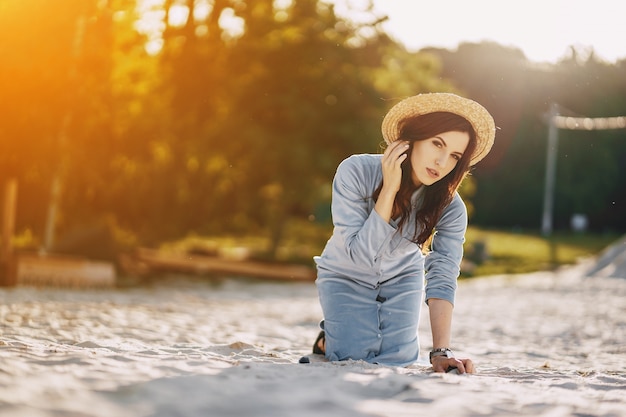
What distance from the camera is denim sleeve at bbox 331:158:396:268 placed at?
3311 mm

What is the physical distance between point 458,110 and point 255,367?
1.41 metres

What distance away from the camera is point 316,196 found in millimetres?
13094

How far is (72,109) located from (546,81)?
16375 millimetres

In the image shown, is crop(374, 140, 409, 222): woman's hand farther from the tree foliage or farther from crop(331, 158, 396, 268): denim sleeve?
the tree foliage

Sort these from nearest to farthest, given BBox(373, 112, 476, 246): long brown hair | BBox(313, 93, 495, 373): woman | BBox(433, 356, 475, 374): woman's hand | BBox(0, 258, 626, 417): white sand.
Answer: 1. BBox(0, 258, 626, 417): white sand
2. BBox(433, 356, 475, 374): woman's hand
3. BBox(313, 93, 495, 373): woman
4. BBox(373, 112, 476, 246): long brown hair

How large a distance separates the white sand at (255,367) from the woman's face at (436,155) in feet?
2.71

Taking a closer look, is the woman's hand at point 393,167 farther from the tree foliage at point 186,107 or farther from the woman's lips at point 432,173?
the tree foliage at point 186,107

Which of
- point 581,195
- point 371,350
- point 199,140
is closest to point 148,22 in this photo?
point 199,140

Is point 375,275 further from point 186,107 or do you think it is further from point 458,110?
point 186,107

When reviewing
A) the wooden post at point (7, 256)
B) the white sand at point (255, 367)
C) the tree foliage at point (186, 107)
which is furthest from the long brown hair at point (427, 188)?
the tree foliage at point (186, 107)

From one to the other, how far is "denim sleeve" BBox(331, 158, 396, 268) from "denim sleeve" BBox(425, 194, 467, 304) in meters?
0.26

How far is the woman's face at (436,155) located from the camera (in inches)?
135

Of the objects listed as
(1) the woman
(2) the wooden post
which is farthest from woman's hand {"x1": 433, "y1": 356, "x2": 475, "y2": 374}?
(2) the wooden post

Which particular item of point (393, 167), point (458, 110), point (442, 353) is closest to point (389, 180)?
point (393, 167)
